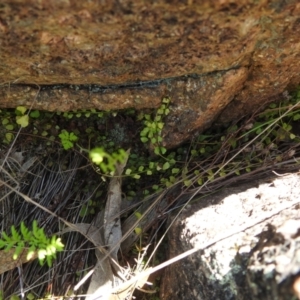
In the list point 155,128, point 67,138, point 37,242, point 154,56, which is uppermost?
point 154,56

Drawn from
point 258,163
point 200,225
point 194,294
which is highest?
point 258,163

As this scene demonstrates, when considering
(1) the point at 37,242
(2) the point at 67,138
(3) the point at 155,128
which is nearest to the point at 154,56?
(3) the point at 155,128

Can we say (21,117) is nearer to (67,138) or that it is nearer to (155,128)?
(67,138)

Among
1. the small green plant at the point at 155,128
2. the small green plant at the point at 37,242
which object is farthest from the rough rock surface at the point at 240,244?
the small green plant at the point at 37,242

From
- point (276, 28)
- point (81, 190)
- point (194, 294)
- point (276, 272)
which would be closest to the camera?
point (276, 272)

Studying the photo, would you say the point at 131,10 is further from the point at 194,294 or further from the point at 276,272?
the point at 194,294

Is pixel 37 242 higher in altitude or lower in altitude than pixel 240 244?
lower

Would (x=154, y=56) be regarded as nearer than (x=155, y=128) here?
Yes

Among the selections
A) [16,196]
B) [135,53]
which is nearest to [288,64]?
[135,53]
